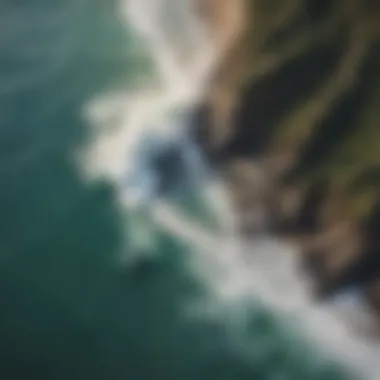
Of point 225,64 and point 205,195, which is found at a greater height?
point 225,64

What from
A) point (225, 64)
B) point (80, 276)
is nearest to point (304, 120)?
point (225, 64)

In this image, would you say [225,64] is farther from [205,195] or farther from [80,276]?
[80,276]

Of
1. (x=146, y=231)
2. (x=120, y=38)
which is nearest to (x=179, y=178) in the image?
(x=146, y=231)

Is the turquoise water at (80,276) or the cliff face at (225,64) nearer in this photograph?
the turquoise water at (80,276)

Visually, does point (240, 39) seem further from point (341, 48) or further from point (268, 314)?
point (268, 314)

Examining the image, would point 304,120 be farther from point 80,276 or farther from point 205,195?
point 80,276
